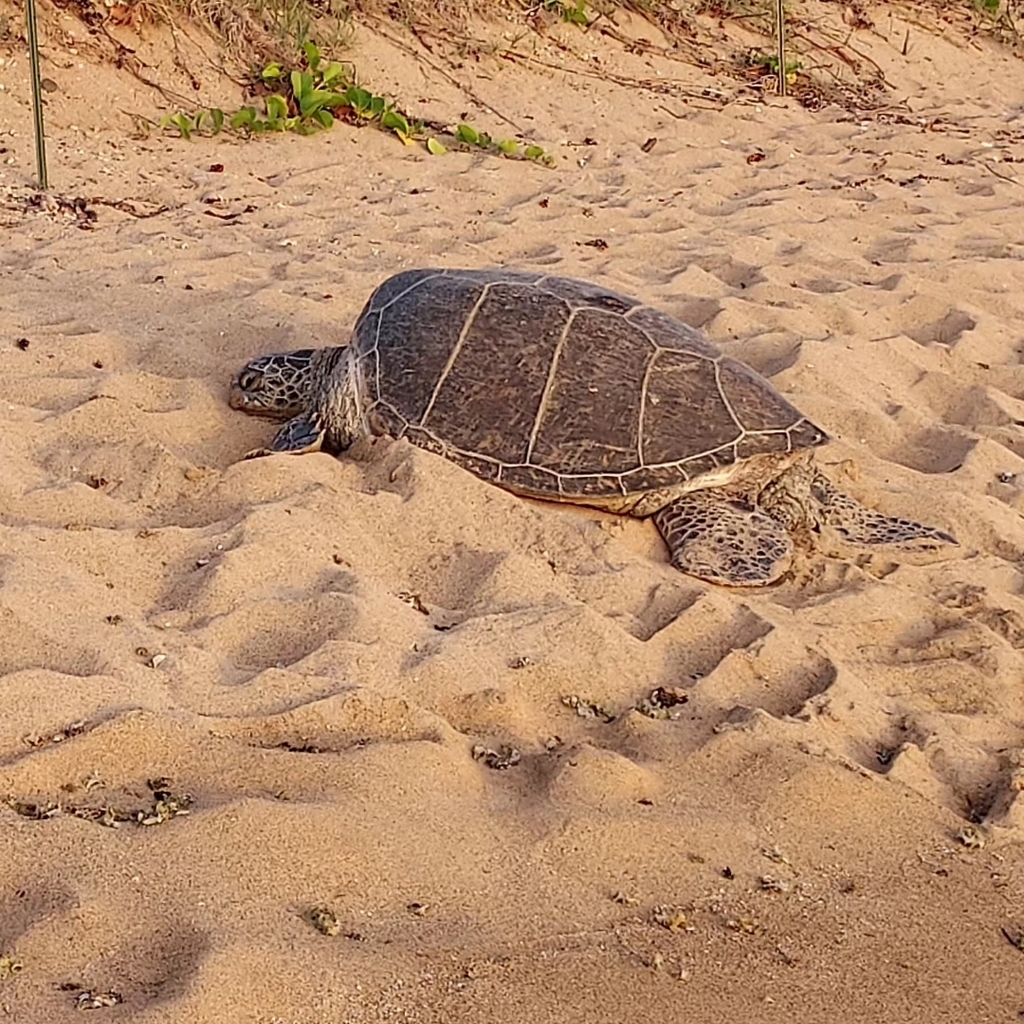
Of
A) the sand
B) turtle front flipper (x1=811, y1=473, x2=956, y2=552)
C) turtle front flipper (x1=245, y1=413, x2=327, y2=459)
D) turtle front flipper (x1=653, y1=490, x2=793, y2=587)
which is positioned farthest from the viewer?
turtle front flipper (x1=245, y1=413, x2=327, y2=459)

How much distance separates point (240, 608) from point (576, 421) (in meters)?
1.19

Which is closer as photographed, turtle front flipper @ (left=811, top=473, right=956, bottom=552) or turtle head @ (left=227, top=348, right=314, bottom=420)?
turtle front flipper @ (left=811, top=473, right=956, bottom=552)

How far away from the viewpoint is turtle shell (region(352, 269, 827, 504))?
12.3 ft

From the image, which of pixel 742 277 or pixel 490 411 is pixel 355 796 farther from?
pixel 742 277

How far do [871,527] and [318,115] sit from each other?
492 cm

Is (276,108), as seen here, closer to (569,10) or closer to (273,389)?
(569,10)

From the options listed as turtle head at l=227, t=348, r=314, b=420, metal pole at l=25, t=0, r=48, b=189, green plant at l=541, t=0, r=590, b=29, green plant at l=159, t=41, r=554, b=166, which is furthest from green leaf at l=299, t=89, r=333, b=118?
turtle head at l=227, t=348, r=314, b=420

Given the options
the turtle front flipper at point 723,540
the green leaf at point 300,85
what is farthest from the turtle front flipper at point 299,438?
the green leaf at point 300,85

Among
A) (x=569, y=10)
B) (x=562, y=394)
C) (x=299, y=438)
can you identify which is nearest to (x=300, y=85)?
(x=569, y=10)

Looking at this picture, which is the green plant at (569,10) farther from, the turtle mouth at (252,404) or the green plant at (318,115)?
the turtle mouth at (252,404)

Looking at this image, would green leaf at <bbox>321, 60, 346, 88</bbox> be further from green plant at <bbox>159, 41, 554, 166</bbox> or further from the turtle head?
the turtle head

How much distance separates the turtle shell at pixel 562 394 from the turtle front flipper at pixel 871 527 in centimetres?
18

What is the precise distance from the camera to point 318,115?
7676 millimetres

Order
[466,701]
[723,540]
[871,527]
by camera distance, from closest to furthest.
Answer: [466,701] < [723,540] < [871,527]
